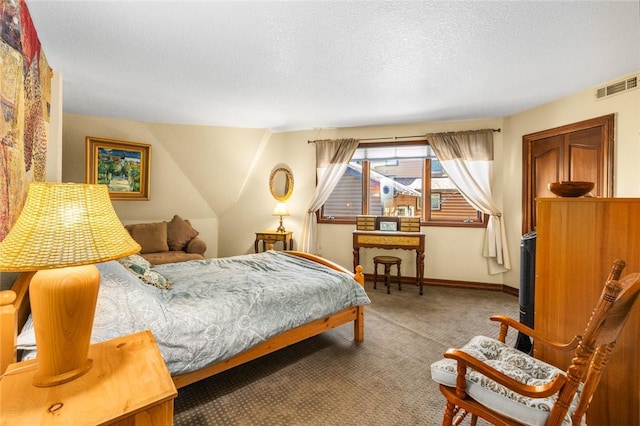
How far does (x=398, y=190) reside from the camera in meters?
4.53

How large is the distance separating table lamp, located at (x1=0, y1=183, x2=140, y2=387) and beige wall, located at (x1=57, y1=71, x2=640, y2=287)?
376 centimetres

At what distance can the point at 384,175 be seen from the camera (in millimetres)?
4598

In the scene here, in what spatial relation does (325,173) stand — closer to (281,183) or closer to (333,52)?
(281,183)

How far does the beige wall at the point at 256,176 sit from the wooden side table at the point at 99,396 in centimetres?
380

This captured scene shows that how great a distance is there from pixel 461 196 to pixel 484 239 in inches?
27.4

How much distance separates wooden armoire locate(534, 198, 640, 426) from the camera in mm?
1376

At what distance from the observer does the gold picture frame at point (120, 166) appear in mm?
3920

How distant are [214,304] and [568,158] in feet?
13.1

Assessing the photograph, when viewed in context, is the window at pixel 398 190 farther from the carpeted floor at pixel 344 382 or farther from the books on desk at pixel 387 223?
the carpeted floor at pixel 344 382

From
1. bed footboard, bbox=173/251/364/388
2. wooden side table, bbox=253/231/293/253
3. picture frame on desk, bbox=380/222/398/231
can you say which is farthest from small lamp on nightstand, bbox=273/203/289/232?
bed footboard, bbox=173/251/364/388

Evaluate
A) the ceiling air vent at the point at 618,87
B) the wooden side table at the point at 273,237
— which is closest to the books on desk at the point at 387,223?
the wooden side table at the point at 273,237

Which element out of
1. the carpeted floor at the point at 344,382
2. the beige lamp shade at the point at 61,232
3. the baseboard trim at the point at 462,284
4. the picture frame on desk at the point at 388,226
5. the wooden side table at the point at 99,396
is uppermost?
the beige lamp shade at the point at 61,232

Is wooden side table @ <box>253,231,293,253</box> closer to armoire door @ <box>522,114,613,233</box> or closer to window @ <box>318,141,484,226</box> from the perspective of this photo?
window @ <box>318,141,484,226</box>

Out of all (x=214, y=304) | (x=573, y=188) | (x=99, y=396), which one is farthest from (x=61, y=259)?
(x=573, y=188)
